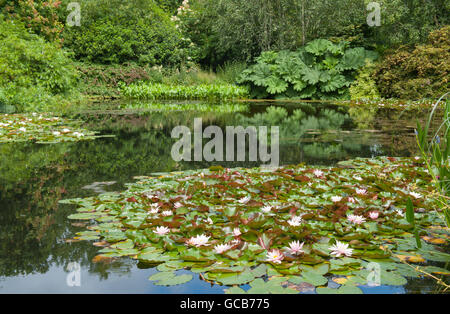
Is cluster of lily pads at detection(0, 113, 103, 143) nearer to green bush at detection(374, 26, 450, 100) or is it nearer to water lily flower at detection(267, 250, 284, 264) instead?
water lily flower at detection(267, 250, 284, 264)

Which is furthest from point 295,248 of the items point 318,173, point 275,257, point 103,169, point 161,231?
point 103,169

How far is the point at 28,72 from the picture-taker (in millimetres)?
10242

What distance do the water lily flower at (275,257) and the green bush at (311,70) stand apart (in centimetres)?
1235

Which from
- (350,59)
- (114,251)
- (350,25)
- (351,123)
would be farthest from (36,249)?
(350,25)

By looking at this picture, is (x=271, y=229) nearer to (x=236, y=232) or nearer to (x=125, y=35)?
(x=236, y=232)

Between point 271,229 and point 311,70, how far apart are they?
12.6 meters

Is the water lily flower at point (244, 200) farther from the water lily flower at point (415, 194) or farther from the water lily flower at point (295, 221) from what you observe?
the water lily flower at point (415, 194)

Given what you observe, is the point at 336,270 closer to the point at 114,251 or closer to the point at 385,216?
the point at 385,216

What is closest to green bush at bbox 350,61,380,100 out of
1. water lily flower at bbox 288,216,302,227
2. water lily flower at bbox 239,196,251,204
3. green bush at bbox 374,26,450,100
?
green bush at bbox 374,26,450,100

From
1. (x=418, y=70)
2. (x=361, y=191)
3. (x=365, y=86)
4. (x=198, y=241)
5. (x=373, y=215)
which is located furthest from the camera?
(x=365, y=86)

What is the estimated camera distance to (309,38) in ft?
52.7

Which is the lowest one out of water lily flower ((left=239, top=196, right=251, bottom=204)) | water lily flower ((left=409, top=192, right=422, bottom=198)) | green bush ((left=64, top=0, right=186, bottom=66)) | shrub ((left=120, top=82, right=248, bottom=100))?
water lily flower ((left=239, top=196, right=251, bottom=204))

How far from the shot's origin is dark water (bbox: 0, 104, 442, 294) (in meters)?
1.72

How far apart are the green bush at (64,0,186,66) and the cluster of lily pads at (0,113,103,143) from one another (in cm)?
934
